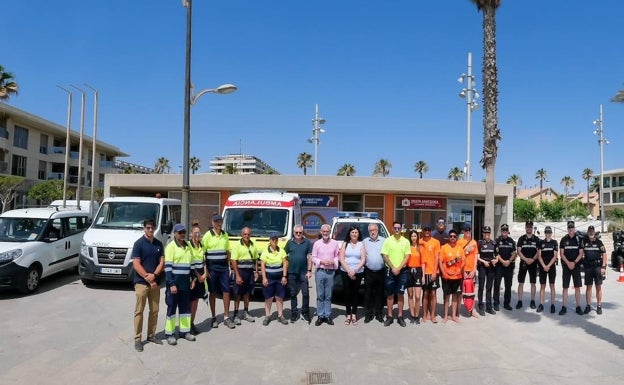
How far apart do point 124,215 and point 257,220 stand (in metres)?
3.99

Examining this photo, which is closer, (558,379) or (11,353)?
(558,379)

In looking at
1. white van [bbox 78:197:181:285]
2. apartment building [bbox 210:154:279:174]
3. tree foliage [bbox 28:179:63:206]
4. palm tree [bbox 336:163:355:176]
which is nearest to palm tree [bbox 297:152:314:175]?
palm tree [bbox 336:163:355:176]

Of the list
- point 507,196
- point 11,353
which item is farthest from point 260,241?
point 507,196

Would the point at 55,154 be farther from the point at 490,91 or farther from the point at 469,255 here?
the point at 469,255

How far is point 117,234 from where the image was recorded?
1066cm

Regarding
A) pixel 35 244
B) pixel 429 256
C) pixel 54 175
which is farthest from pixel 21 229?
pixel 54 175

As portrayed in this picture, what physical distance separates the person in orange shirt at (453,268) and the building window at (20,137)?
4592cm

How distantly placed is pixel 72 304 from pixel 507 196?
24.8 metres

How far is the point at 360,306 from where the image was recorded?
933 centimetres

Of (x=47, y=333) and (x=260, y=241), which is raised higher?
(x=260, y=241)

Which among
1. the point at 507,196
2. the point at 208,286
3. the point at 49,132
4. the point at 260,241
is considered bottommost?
the point at 208,286

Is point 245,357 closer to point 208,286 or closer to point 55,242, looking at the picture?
point 208,286

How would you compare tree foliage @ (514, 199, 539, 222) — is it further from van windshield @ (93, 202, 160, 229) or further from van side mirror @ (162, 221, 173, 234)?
van windshield @ (93, 202, 160, 229)

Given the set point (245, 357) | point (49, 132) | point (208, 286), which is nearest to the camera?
point (245, 357)
